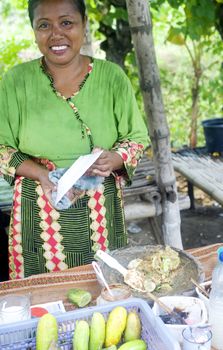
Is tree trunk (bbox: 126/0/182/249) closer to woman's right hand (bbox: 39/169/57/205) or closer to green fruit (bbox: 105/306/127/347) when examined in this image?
woman's right hand (bbox: 39/169/57/205)

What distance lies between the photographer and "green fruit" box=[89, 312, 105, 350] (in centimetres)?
129

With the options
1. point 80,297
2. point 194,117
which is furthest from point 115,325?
point 194,117

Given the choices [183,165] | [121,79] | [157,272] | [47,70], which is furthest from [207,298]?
[183,165]

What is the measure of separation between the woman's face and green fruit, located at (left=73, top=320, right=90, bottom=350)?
4.00 feet

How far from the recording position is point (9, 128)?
2.19 meters

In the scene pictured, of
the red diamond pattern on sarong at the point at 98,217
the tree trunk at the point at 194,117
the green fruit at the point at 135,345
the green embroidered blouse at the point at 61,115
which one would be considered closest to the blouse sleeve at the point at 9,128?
the green embroidered blouse at the point at 61,115

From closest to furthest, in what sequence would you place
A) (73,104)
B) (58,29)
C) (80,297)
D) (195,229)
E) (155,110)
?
(80,297) < (58,29) < (73,104) < (155,110) < (195,229)

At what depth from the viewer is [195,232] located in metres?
4.73

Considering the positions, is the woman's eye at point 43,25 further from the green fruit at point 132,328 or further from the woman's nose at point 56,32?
the green fruit at point 132,328

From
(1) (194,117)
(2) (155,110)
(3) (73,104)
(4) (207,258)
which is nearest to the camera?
(4) (207,258)

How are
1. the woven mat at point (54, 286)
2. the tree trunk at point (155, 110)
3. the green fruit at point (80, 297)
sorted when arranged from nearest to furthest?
the green fruit at point (80, 297), the woven mat at point (54, 286), the tree trunk at point (155, 110)

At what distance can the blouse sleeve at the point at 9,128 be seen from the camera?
2178mm

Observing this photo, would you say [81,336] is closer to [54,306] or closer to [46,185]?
[54,306]

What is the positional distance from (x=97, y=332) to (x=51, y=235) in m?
0.98
